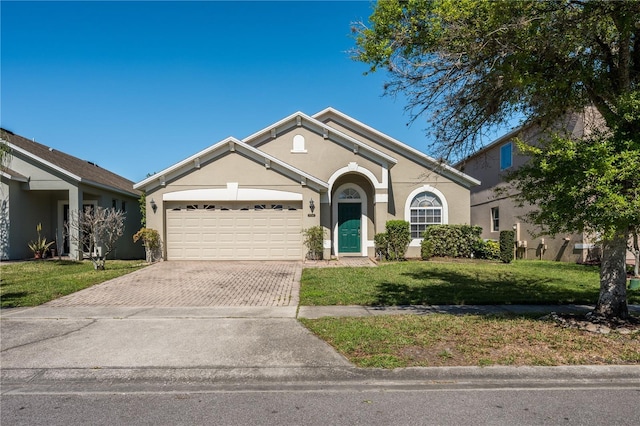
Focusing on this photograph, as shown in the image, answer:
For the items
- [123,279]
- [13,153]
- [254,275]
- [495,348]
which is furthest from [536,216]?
[13,153]

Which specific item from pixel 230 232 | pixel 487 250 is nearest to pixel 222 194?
pixel 230 232

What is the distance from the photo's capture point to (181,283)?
11.1 meters

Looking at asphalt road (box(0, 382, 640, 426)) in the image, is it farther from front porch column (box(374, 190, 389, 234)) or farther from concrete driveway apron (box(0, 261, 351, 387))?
front porch column (box(374, 190, 389, 234))

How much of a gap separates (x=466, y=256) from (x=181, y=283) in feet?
37.4

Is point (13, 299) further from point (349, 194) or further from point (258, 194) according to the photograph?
point (349, 194)

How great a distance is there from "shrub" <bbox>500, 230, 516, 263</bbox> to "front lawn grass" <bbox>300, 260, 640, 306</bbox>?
1.60 m

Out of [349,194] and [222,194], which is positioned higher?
[349,194]

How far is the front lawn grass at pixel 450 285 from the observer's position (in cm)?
861

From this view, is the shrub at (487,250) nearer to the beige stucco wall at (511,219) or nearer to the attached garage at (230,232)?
the beige stucco wall at (511,219)

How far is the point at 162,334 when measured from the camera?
6.39m

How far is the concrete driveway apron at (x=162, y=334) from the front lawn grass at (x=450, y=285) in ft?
4.10

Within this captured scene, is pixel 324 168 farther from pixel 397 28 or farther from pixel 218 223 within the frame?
pixel 397 28

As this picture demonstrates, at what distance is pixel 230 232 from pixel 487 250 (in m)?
10.6

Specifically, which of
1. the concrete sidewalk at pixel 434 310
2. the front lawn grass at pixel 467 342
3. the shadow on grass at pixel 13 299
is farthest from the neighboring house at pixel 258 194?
the front lawn grass at pixel 467 342
